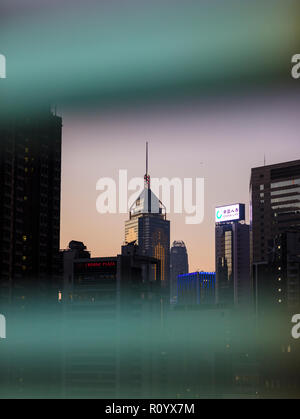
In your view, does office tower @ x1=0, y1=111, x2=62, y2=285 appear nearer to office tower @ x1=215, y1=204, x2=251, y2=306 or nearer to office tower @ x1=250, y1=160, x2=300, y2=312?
office tower @ x1=250, y1=160, x2=300, y2=312

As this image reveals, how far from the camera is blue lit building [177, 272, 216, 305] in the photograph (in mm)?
153375

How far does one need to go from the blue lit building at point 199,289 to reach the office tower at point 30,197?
240 feet

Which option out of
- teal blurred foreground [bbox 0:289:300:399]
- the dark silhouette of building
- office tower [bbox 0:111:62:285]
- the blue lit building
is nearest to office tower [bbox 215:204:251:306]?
the blue lit building

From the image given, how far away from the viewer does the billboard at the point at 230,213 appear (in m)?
139

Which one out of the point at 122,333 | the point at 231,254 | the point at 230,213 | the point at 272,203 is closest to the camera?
the point at 122,333

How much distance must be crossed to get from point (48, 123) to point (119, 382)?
65.6 metres

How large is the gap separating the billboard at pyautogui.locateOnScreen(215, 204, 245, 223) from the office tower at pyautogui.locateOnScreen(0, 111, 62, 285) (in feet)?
193

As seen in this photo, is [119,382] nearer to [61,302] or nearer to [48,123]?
[61,302]

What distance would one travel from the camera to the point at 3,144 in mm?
69562

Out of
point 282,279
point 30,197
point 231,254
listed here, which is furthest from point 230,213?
point 30,197

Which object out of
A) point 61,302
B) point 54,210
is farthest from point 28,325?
point 54,210

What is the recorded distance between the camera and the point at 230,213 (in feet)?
469

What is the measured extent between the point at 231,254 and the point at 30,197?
7384 cm

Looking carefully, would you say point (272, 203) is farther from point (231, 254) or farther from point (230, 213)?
point (231, 254)
